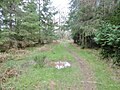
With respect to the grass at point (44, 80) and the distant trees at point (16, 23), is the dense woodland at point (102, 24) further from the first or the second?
the distant trees at point (16, 23)

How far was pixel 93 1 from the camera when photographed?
1877cm

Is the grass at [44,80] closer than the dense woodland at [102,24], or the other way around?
the grass at [44,80]

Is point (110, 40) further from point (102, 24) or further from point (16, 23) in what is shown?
point (16, 23)

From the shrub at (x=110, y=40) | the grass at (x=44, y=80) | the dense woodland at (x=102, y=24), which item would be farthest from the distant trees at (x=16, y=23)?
the shrub at (x=110, y=40)

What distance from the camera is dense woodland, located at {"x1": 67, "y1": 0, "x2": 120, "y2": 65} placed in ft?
37.1

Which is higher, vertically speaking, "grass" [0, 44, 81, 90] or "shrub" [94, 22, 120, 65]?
"shrub" [94, 22, 120, 65]

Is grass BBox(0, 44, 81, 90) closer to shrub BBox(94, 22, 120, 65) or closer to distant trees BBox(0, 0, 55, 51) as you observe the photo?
shrub BBox(94, 22, 120, 65)

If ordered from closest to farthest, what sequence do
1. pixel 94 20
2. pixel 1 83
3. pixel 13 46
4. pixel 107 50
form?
pixel 1 83, pixel 107 50, pixel 94 20, pixel 13 46

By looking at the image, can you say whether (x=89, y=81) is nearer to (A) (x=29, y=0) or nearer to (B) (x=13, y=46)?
(B) (x=13, y=46)

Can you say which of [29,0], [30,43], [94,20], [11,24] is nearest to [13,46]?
[11,24]

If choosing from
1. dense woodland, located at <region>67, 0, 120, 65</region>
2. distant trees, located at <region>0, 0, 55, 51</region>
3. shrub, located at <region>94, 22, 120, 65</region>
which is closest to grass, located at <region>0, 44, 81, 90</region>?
shrub, located at <region>94, 22, 120, 65</region>

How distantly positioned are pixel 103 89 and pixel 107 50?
637 centimetres

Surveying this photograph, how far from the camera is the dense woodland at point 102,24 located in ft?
37.1

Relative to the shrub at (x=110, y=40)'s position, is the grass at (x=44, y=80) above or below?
below
